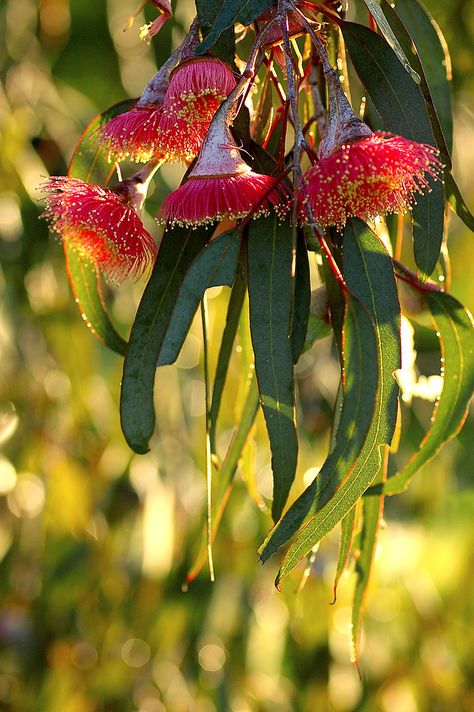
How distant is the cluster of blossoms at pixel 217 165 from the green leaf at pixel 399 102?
0.04 meters

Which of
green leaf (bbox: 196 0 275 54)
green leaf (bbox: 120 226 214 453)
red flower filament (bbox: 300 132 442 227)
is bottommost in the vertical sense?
green leaf (bbox: 120 226 214 453)

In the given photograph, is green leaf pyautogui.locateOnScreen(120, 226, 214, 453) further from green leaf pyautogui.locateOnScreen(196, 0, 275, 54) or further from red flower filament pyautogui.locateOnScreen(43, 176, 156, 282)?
green leaf pyautogui.locateOnScreen(196, 0, 275, 54)

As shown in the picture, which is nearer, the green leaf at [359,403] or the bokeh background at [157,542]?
Answer: the green leaf at [359,403]

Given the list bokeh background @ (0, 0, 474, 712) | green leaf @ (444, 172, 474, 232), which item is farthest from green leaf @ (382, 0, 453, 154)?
bokeh background @ (0, 0, 474, 712)

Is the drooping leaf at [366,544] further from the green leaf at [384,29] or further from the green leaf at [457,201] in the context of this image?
the green leaf at [384,29]

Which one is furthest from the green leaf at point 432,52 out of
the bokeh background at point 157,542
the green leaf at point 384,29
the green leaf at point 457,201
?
the bokeh background at point 157,542

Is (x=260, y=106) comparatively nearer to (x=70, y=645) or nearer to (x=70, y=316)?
(x=70, y=316)

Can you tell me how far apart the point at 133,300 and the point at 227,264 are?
1.56 meters

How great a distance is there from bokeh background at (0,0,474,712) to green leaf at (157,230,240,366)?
57.3 inches

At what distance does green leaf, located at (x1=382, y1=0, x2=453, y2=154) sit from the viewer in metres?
0.96

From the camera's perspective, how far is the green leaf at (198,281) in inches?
24.8

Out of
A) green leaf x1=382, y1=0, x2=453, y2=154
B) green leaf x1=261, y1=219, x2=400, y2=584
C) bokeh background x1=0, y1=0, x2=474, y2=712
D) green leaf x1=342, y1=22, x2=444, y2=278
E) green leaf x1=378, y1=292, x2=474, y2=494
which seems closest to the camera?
green leaf x1=261, y1=219, x2=400, y2=584

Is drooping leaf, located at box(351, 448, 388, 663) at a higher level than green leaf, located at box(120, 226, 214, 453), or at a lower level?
lower

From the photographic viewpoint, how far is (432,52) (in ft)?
3.22
